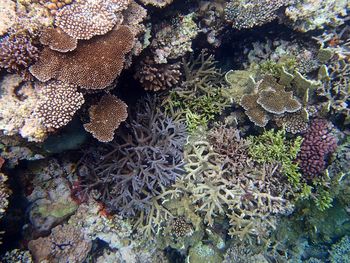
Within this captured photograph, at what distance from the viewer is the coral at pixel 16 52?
280 cm

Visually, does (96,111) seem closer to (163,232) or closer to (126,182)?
(126,182)

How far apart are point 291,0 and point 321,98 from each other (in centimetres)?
165

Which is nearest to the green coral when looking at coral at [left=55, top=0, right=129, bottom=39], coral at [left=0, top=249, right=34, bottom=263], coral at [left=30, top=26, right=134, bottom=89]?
coral at [left=30, top=26, right=134, bottom=89]

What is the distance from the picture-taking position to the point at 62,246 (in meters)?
4.14

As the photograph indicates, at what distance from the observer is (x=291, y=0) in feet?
13.7

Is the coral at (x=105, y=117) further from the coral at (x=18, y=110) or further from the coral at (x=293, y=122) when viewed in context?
the coral at (x=293, y=122)

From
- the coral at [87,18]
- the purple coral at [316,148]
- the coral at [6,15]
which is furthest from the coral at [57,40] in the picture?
the purple coral at [316,148]

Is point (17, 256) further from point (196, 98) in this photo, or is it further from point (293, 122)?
point (293, 122)

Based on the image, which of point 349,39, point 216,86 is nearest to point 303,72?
point 349,39

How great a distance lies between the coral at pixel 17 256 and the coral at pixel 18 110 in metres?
1.90

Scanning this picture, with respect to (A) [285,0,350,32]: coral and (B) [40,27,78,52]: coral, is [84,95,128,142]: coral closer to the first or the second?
(B) [40,27,78,52]: coral

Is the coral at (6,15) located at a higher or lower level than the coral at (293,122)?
lower

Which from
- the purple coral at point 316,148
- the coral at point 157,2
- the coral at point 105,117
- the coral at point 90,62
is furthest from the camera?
the purple coral at point 316,148

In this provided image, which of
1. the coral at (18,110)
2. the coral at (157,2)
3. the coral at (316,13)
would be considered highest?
the coral at (316,13)
